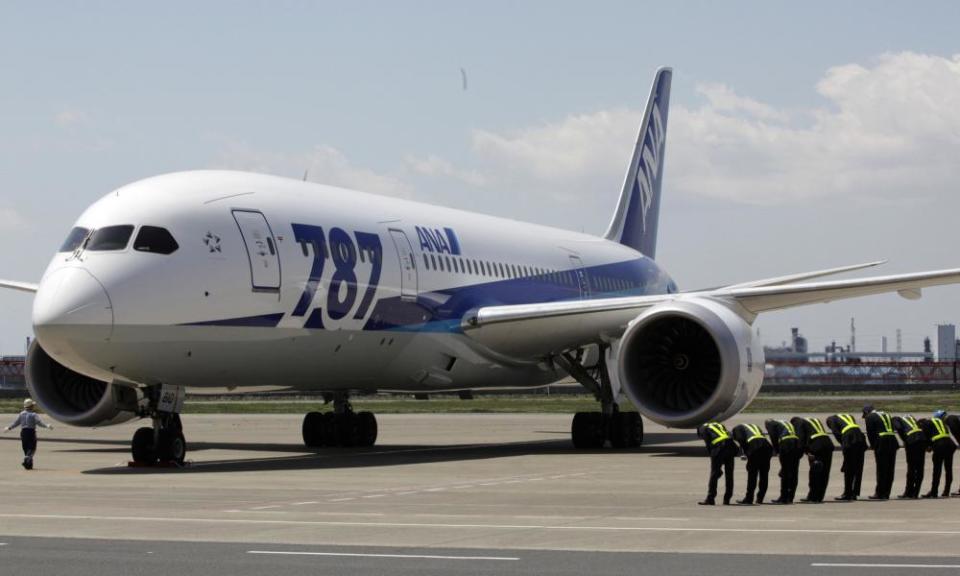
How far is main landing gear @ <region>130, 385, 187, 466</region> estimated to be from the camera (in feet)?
65.6

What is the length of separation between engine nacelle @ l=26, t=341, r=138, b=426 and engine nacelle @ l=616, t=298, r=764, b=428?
26.2 ft

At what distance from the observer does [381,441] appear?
2972cm

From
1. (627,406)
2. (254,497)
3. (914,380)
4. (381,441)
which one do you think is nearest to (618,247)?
(381,441)

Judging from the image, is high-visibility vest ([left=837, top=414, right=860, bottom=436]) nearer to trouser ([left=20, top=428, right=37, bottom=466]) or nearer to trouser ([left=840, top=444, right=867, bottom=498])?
trouser ([left=840, top=444, right=867, bottom=498])

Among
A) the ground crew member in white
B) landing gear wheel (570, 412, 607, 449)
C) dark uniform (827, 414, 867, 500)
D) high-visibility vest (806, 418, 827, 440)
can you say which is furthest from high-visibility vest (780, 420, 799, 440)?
landing gear wheel (570, 412, 607, 449)

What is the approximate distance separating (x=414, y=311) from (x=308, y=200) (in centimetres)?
271

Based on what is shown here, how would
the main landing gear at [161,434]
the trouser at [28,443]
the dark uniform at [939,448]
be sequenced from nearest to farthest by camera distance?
the dark uniform at [939,448]
the main landing gear at [161,434]
the trouser at [28,443]

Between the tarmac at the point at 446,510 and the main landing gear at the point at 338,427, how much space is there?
1517mm

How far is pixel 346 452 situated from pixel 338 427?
1534mm

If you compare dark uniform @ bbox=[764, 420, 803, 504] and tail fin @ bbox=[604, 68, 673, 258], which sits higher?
tail fin @ bbox=[604, 68, 673, 258]

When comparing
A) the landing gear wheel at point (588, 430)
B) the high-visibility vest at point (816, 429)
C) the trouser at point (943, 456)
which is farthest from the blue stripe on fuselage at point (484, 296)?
the trouser at point (943, 456)

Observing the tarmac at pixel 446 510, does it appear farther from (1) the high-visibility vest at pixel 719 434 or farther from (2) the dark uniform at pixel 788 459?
(1) the high-visibility vest at pixel 719 434

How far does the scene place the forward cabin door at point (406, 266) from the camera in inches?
927

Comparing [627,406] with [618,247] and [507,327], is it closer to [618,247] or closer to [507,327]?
[618,247]
